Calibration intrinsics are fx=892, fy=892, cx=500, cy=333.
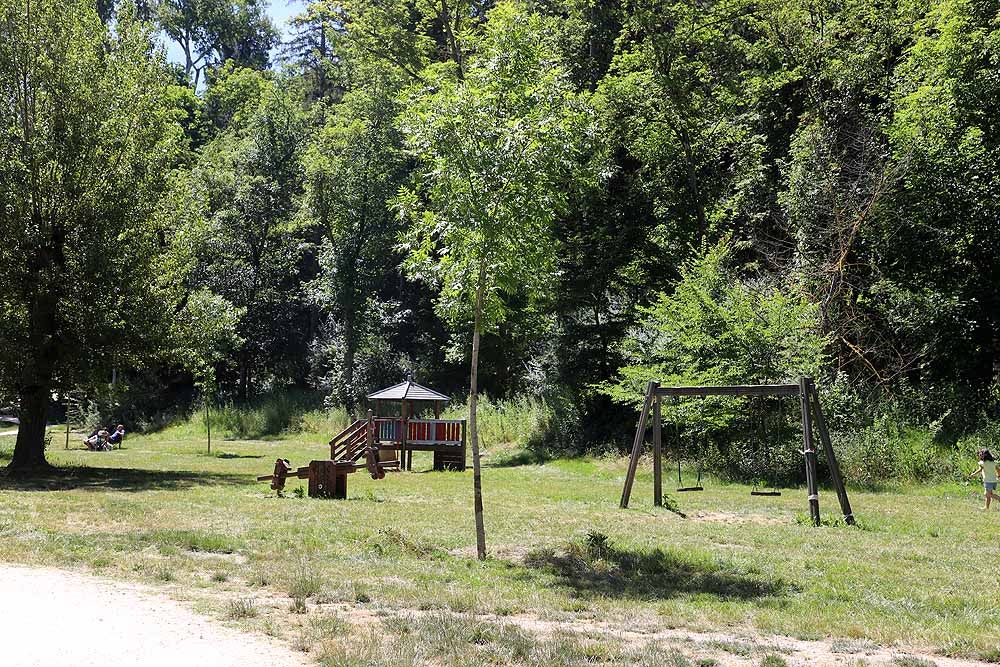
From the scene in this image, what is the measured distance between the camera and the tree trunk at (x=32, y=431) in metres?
21.1

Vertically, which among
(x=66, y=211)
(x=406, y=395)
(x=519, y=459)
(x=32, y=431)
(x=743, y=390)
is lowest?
(x=519, y=459)

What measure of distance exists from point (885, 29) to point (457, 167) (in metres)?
23.5

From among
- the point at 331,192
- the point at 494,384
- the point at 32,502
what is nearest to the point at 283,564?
the point at 32,502

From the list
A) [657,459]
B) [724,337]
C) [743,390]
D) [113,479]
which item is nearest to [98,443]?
[113,479]

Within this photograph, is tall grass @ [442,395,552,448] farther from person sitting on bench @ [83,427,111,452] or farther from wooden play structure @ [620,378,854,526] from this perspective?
wooden play structure @ [620,378,854,526]

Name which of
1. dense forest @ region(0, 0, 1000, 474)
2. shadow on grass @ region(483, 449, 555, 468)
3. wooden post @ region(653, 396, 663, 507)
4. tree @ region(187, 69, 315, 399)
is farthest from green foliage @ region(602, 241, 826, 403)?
tree @ region(187, 69, 315, 399)

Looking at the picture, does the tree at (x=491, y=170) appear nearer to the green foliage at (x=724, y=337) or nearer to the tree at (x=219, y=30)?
the green foliage at (x=724, y=337)

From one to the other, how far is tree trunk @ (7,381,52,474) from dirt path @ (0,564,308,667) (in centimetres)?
1418

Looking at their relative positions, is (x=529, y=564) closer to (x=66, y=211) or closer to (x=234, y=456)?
(x=66, y=211)

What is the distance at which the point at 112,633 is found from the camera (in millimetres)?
6648

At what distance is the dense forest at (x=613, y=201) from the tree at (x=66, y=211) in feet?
0.21

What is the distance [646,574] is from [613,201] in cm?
2298

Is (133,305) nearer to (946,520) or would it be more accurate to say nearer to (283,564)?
(283,564)

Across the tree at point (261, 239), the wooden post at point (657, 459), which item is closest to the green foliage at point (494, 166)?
the wooden post at point (657, 459)
